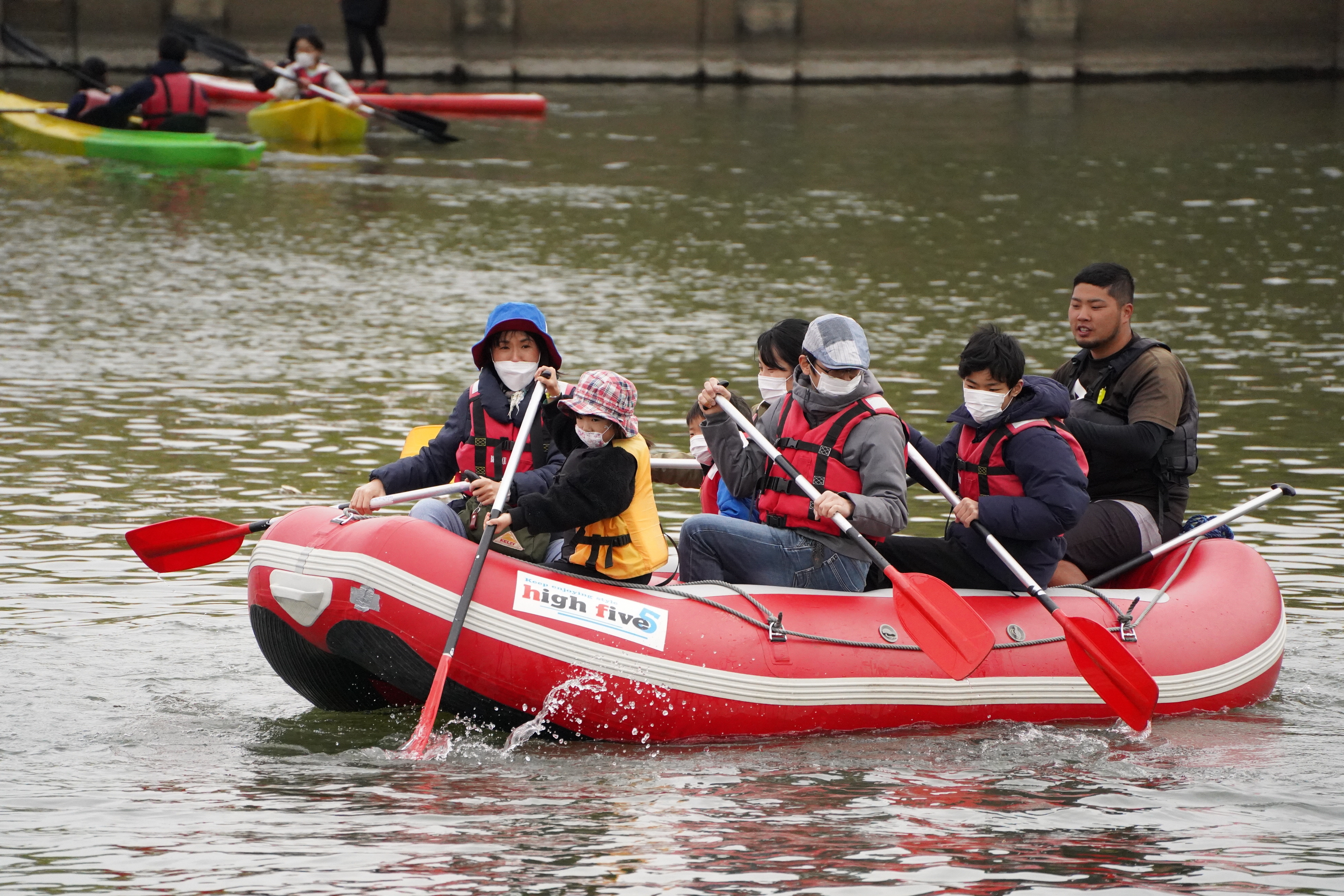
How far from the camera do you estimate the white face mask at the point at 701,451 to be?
6730mm

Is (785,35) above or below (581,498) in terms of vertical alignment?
above

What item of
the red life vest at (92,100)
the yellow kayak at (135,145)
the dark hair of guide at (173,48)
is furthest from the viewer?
the red life vest at (92,100)

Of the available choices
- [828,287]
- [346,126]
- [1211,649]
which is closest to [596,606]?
[1211,649]

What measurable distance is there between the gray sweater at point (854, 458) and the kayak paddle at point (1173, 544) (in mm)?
997

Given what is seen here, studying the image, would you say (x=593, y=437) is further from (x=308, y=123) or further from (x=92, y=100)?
(x=308, y=123)

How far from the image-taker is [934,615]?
565 cm

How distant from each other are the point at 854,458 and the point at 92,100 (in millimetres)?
15797

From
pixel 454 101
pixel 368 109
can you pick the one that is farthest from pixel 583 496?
pixel 454 101

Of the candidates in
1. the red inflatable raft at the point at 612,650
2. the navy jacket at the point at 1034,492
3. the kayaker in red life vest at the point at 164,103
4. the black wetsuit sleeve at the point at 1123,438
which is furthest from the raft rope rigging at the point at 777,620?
the kayaker in red life vest at the point at 164,103

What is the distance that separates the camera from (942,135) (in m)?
22.3

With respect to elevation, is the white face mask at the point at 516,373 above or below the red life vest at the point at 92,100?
below

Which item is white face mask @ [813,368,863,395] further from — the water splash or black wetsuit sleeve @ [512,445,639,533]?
the water splash

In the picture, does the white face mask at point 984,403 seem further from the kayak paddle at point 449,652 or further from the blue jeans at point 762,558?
the kayak paddle at point 449,652

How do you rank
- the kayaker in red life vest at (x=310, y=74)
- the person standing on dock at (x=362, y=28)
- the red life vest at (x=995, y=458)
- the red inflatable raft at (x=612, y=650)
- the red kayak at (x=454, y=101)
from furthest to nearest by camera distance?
1. the person standing on dock at (x=362, y=28)
2. the red kayak at (x=454, y=101)
3. the kayaker in red life vest at (x=310, y=74)
4. the red life vest at (x=995, y=458)
5. the red inflatable raft at (x=612, y=650)
